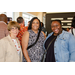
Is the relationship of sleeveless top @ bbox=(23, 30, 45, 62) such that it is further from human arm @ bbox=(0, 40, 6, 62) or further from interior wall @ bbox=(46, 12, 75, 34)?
interior wall @ bbox=(46, 12, 75, 34)

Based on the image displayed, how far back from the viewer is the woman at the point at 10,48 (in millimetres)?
1513

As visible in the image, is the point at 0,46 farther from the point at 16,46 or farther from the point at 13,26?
the point at 13,26

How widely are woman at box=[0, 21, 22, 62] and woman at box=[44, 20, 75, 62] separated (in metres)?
0.51

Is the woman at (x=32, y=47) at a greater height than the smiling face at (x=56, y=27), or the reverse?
the smiling face at (x=56, y=27)

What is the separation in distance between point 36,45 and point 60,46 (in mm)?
439

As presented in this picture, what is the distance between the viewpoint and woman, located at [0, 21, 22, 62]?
1.51 metres

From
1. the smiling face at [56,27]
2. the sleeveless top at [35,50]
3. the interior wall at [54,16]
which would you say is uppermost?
the interior wall at [54,16]

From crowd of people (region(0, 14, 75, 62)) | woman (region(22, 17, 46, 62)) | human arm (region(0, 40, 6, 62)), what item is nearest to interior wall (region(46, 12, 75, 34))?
crowd of people (region(0, 14, 75, 62))

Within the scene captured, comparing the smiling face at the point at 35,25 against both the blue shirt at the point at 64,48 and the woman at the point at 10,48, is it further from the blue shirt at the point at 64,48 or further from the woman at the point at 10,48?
the blue shirt at the point at 64,48

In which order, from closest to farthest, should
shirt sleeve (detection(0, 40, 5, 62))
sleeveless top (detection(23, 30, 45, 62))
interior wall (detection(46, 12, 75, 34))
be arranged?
shirt sleeve (detection(0, 40, 5, 62)) < sleeveless top (detection(23, 30, 45, 62)) < interior wall (detection(46, 12, 75, 34))

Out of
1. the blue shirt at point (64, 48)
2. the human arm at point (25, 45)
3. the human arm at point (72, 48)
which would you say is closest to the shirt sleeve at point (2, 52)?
the human arm at point (25, 45)

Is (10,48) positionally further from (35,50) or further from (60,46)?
(60,46)
